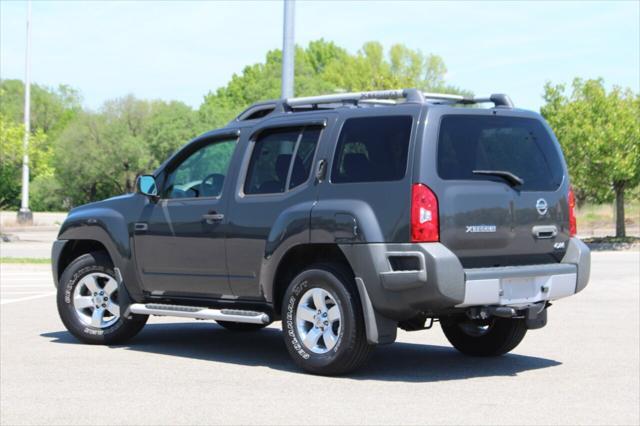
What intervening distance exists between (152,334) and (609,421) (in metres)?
5.89

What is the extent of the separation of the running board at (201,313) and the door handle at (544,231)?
228 cm

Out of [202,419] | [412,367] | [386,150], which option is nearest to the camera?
[202,419]

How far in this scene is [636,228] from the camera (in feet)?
169

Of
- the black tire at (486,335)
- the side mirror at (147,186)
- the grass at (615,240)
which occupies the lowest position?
the grass at (615,240)

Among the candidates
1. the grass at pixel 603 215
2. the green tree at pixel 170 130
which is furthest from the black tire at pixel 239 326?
the green tree at pixel 170 130

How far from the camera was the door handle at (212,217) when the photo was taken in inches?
374

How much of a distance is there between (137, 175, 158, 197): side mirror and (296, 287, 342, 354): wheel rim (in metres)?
2.14

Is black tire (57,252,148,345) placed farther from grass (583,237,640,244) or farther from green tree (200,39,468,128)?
green tree (200,39,468,128)

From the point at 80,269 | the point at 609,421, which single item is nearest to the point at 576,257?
the point at 609,421

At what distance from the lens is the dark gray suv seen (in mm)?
8203

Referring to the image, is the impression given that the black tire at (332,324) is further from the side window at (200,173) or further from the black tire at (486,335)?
the side window at (200,173)

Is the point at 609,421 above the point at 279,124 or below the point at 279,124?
below

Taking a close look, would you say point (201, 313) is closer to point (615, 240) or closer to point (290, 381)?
point (290, 381)

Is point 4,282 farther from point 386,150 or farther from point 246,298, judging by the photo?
point 386,150
